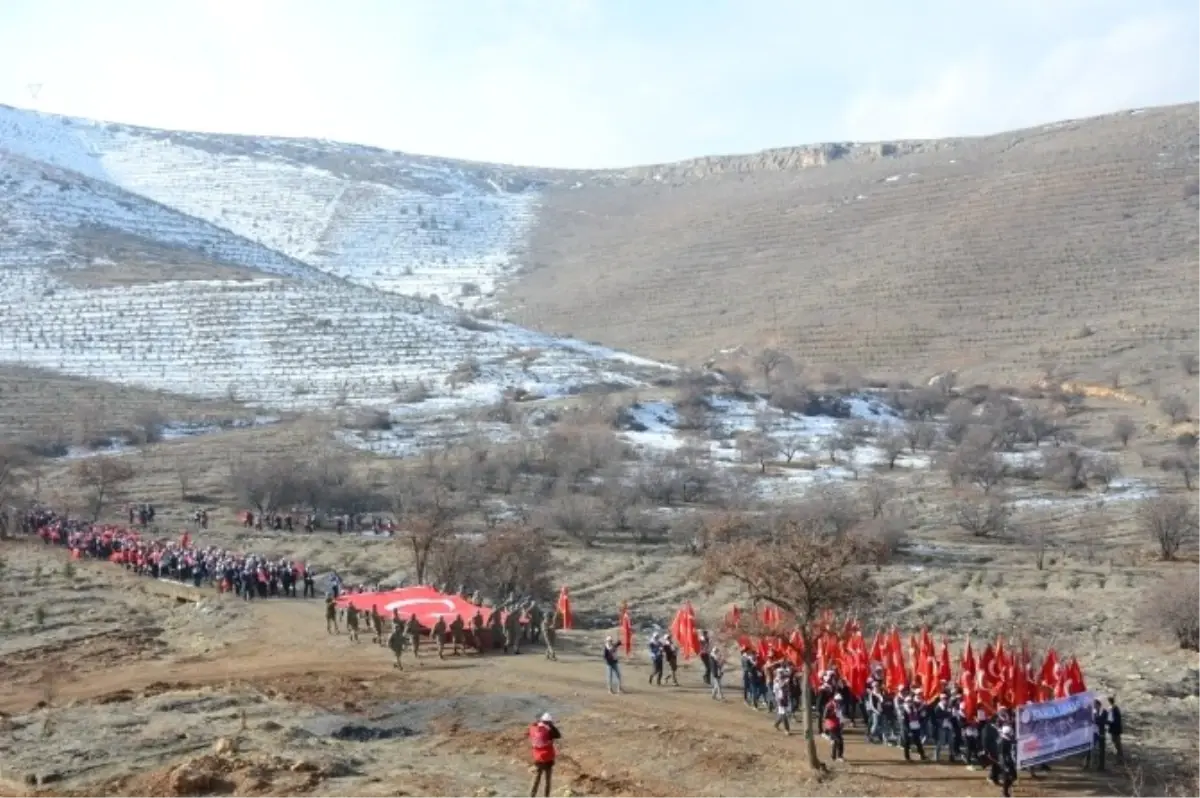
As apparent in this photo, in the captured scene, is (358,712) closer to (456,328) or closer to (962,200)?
(456,328)

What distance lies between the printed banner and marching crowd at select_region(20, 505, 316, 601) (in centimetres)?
2189

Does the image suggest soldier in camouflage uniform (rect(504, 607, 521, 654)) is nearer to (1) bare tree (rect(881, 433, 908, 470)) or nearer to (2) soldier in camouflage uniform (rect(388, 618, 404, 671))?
(2) soldier in camouflage uniform (rect(388, 618, 404, 671))

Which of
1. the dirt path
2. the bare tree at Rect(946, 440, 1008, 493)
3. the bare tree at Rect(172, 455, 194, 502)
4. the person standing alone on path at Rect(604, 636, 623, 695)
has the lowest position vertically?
the dirt path

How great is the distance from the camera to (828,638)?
68.5ft

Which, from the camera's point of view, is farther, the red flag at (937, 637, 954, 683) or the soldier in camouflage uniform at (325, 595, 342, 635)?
the soldier in camouflage uniform at (325, 595, 342, 635)

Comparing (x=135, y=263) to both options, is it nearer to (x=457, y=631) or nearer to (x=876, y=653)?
(x=457, y=631)

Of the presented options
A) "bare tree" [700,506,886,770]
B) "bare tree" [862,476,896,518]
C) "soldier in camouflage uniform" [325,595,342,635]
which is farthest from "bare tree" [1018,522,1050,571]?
"bare tree" [700,506,886,770]

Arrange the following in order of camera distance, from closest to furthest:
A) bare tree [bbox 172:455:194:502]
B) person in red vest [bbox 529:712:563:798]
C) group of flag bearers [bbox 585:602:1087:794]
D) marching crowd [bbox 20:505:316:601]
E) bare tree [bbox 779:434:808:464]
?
1. person in red vest [bbox 529:712:563:798]
2. group of flag bearers [bbox 585:602:1087:794]
3. marching crowd [bbox 20:505:316:601]
4. bare tree [bbox 172:455:194:502]
5. bare tree [bbox 779:434:808:464]

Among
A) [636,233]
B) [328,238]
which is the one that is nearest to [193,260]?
[328,238]

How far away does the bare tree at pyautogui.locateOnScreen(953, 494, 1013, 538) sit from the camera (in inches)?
1924

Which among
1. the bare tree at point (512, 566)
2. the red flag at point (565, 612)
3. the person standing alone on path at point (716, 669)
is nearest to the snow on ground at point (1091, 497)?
the bare tree at point (512, 566)

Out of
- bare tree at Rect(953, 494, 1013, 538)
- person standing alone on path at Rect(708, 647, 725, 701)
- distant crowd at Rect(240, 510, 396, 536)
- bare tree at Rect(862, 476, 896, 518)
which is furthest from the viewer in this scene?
bare tree at Rect(862, 476, 896, 518)

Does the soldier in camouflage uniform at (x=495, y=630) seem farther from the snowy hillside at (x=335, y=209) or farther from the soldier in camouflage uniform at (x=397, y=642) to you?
the snowy hillside at (x=335, y=209)

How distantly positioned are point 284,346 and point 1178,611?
7384cm
